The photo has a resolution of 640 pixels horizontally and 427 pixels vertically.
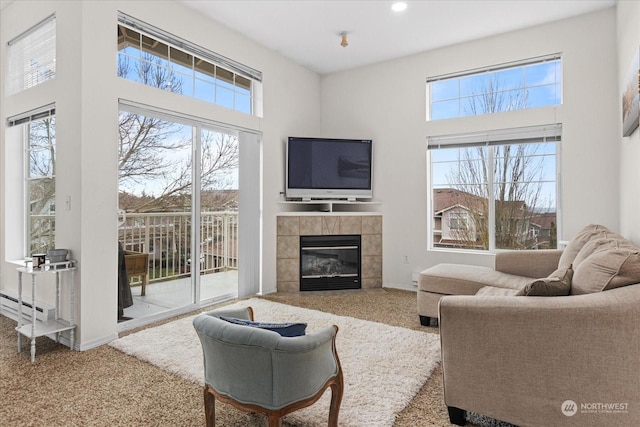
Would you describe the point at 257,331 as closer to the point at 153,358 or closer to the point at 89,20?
the point at 153,358

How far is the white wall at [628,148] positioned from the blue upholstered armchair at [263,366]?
7.72ft

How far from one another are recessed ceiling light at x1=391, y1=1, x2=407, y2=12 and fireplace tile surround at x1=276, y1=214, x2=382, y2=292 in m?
2.37

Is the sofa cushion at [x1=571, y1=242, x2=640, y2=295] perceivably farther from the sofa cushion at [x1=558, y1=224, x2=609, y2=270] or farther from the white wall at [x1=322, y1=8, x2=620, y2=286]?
the white wall at [x1=322, y1=8, x2=620, y2=286]

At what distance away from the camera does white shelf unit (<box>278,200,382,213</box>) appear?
4.71 metres

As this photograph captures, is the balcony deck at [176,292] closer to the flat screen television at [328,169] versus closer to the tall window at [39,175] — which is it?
the tall window at [39,175]

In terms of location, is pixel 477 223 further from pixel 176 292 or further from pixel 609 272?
pixel 176 292

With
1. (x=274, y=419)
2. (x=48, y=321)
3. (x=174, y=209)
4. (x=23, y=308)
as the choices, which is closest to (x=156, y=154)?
(x=174, y=209)

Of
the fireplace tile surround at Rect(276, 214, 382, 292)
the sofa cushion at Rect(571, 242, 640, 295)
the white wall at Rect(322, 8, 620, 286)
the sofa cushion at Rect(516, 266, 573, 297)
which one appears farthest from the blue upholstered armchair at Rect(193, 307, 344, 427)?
the white wall at Rect(322, 8, 620, 286)

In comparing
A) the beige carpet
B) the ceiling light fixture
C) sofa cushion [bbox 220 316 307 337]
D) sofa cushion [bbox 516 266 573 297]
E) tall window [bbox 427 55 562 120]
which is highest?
the ceiling light fixture

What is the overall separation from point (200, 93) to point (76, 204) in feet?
5.52

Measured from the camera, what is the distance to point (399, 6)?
3.46 m

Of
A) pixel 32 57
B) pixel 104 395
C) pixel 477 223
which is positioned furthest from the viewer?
pixel 477 223

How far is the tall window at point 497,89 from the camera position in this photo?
390cm

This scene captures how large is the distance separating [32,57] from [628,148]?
5258mm
